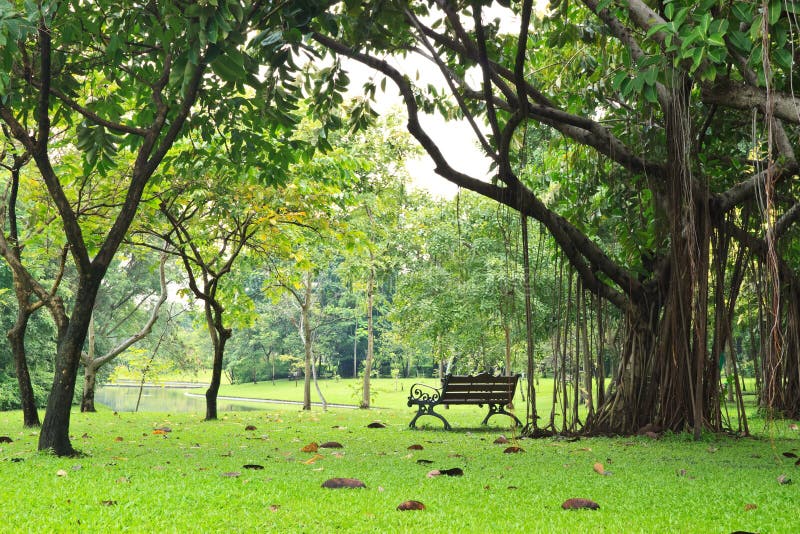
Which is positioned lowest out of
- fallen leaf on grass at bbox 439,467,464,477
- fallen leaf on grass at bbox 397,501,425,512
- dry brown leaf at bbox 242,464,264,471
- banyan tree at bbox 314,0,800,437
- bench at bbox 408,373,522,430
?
dry brown leaf at bbox 242,464,264,471

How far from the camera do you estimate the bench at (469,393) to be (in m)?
8.94

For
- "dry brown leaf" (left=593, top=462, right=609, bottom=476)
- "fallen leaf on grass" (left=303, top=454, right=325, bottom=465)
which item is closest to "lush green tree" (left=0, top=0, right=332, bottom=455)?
"fallen leaf on grass" (left=303, top=454, right=325, bottom=465)

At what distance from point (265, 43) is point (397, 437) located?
15.6 ft

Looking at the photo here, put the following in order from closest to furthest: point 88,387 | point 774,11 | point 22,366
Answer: point 774,11 < point 22,366 < point 88,387

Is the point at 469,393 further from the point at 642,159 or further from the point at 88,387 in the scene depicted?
the point at 88,387

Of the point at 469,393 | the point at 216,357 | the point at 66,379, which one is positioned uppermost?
the point at 216,357

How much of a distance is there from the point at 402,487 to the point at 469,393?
5.35 metres

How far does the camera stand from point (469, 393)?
9156 millimetres

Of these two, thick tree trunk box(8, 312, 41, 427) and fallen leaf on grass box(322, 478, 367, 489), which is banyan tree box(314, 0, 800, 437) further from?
thick tree trunk box(8, 312, 41, 427)

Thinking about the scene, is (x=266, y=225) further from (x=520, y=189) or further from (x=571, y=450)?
(x=571, y=450)

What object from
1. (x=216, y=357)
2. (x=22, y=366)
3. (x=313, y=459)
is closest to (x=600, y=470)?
(x=313, y=459)

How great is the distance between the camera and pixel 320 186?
10.4 m

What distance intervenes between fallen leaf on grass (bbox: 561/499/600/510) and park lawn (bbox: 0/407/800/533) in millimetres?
87

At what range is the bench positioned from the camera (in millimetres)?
8945
